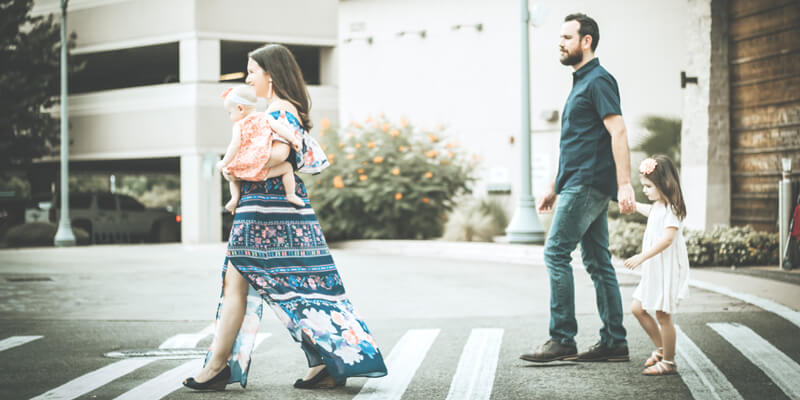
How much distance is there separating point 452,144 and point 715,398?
48.2 ft

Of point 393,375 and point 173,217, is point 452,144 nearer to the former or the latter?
point 173,217

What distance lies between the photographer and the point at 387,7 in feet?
78.2

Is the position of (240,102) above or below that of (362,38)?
below

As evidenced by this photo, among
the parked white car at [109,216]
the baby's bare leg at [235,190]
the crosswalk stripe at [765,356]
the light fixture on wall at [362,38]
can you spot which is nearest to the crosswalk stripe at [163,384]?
the baby's bare leg at [235,190]

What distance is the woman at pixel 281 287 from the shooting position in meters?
4.79

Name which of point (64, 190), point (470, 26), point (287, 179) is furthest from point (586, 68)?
point (64, 190)

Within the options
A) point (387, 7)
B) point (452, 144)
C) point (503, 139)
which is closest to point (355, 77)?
point (387, 7)

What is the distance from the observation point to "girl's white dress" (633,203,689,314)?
5238 mm

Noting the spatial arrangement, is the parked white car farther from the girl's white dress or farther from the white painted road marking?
the girl's white dress

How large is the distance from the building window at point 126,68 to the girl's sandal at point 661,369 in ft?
83.7

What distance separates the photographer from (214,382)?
15.9ft

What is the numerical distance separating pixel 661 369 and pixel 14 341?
4.81m

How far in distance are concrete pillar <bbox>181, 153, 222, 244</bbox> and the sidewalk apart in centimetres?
844

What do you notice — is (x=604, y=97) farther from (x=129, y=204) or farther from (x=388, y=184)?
(x=129, y=204)
